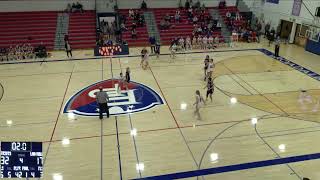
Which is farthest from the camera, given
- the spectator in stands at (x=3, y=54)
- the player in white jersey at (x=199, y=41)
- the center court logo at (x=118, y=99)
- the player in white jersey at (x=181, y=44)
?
the player in white jersey at (x=199, y=41)

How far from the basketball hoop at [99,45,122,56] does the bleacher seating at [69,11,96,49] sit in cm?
265

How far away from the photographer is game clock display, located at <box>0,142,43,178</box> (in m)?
7.10

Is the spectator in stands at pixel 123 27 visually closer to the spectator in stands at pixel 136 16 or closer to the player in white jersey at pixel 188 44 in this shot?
the spectator in stands at pixel 136 16

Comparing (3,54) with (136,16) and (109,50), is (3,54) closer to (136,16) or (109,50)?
(109,50)

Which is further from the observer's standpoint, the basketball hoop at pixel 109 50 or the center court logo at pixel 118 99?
the basketball hoop at pixel 109 50

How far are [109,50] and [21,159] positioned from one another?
1780cm

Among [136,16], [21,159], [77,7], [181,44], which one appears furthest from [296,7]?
[21,159]

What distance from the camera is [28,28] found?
27281 mm

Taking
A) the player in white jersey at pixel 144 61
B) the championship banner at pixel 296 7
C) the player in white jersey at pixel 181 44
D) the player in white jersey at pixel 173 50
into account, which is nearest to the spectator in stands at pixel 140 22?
the player in white jersey at pixel 181 44

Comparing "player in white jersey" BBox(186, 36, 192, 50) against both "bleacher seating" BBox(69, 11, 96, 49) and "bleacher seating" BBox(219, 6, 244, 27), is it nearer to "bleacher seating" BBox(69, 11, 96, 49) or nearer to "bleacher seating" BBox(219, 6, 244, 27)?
"bleacher seating" BBox(219, 6, 244, 27)

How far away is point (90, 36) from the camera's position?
90.2 ft

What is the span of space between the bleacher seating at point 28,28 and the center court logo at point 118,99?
11.2m

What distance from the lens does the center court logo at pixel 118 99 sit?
14.8m

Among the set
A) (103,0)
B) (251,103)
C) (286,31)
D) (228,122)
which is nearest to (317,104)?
(251,103)
